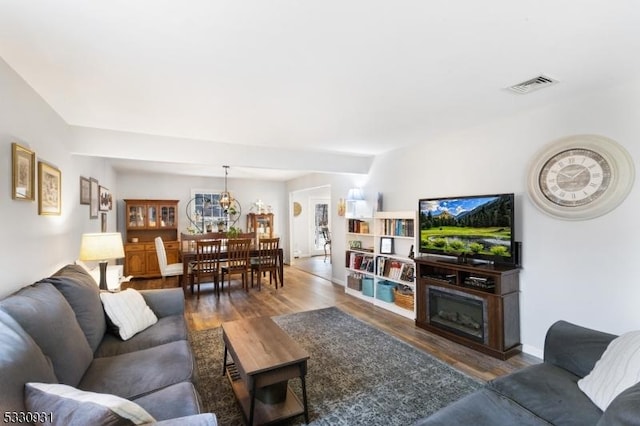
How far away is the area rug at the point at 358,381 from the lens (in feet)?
6.78

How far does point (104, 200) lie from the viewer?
495cm

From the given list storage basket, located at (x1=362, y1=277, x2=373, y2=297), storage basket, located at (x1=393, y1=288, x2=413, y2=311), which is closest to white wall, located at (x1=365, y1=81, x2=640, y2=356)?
storage basket, located at (x1=393, y1=288, x2=413, y2=311)

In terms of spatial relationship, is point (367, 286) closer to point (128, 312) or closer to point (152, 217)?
point (128, 312)

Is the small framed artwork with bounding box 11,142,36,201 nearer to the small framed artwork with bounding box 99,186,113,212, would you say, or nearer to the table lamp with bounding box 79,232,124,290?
the table lamp with bounding box 79,232,124,290

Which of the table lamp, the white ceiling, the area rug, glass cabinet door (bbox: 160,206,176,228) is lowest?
the area rug

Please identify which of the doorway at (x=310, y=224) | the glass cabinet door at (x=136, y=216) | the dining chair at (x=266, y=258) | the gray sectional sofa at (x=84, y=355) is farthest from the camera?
the doorway at (x=310, y=224)

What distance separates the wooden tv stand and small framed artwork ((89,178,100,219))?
177 inches

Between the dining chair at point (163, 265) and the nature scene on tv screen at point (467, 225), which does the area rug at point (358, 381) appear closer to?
the nature scene on tv screen at point (467, 225)

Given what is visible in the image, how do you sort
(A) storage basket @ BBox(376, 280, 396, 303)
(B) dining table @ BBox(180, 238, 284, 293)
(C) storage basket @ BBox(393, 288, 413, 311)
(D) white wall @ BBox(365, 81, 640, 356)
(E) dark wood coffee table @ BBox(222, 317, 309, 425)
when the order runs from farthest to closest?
(B) dining table @ BBox(180, 238, 284, 293)
(A) storage basket @ BBox(376, 280, 396, 303)
(C) storage basket @ BBox(393, 288, 413, 311)
(D) white wall @ BBox(365, 81, 640, 356)
(E) dark wood coffee table @ BBox(222, 317, 309, 425)

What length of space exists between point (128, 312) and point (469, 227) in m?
3.34

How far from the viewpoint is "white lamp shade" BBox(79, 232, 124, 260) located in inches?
115

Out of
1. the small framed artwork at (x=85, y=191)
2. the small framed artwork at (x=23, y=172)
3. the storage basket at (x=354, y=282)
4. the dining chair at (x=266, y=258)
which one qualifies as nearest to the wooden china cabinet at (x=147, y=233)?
the dining chair at (x=266, y=258)

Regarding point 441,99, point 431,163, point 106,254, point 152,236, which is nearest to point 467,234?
point 431,163

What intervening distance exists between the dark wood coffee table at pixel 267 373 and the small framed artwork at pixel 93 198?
3.10 m
